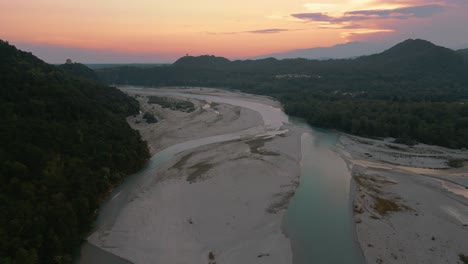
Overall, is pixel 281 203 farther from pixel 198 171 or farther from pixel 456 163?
pixel 456 163

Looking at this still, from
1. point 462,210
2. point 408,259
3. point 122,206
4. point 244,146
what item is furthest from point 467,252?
point 244,146

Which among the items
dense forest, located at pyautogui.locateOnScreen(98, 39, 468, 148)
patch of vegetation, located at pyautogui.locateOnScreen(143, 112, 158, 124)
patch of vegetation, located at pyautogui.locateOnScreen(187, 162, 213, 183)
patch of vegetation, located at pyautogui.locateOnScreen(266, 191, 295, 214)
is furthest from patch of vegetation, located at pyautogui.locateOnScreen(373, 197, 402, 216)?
patch of vegetation, located at pyautogui.locateOnScreen(143, 112, 158, 124)

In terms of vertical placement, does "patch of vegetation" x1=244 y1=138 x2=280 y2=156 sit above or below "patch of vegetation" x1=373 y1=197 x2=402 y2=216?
above

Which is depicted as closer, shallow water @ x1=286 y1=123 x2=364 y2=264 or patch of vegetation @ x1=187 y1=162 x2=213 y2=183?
shallow water @ x1=286 y1=123 x2=364 y2=264

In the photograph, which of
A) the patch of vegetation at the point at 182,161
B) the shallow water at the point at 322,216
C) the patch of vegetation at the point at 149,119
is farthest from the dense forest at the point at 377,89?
the patch of vegetation at the point at 149,119

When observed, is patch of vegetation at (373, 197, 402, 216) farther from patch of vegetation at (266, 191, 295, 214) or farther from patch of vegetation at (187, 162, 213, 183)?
patch of vegetation at (187, 162, 213, 183)

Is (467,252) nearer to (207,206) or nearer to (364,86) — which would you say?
(207,206)

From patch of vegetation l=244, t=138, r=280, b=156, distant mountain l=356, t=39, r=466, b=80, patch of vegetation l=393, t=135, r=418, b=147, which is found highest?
distant mountain l=356, t=39, r=466, b=80
